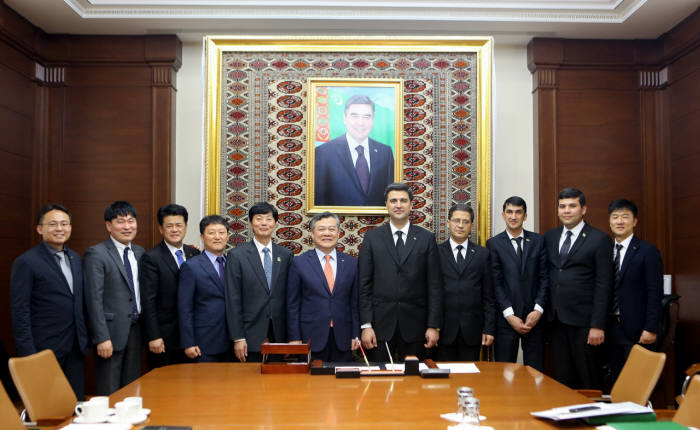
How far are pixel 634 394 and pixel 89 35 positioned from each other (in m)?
5.50

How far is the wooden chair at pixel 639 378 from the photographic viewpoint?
8.64ft

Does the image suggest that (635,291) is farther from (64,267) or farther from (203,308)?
(64,267)

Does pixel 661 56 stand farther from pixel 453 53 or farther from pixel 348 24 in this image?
pixel 348 24

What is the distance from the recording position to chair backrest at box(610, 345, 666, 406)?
8.64 feet

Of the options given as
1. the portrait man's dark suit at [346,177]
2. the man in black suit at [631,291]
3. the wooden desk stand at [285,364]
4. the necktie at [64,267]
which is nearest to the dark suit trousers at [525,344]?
the man in black suit at [631,291]

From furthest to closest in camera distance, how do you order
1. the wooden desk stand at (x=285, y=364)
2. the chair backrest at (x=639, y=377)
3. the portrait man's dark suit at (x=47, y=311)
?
1. the portrait man's dark suit at (x=47, y=311)
2. the wooden desk stand at (x=285, y=364)
3. the chair backrest at (x=639, y=377)

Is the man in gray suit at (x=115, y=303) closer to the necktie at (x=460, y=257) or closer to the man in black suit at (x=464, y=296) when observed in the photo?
the man in black suit at (x=464, y=296)

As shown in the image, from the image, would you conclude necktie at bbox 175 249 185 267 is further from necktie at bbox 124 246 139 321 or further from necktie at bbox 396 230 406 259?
necktie at bbox 396 230 406 259

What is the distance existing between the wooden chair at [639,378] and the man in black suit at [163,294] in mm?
2745

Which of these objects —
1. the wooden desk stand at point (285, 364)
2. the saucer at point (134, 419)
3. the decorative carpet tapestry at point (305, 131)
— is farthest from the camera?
the decorative carpet tapestry at point (305, 131)

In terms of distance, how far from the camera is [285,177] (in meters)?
5.46

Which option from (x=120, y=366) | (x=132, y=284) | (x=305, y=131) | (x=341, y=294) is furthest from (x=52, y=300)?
(x=305, y=131)

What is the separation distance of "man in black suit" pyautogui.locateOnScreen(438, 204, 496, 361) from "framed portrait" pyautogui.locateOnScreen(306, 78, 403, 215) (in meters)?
1.16

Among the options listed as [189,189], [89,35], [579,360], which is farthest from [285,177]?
[579,360]
